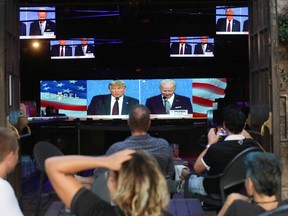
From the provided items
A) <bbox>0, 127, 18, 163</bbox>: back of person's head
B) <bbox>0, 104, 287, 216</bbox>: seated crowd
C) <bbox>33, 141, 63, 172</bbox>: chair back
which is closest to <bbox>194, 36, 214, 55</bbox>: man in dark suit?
<bbox>0, 104, 287, 216</bbox>: seated crowd

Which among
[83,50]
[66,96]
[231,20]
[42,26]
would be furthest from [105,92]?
[231,20]

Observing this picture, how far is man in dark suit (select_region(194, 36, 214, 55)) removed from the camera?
41.8ft

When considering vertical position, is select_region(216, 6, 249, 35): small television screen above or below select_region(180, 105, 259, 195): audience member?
above

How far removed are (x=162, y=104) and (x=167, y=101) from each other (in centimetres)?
20

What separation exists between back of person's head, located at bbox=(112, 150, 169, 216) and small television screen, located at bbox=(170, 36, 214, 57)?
36.4ft

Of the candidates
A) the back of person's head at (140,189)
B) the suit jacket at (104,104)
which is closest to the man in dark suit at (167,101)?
the suit jacket at (104,104)

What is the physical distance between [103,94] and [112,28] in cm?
253

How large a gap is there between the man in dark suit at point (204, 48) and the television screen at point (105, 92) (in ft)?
6.16

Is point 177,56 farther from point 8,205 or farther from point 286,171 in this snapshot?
point 8,205

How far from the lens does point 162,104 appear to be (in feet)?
45.8

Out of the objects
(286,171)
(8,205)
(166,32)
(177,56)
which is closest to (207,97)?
(177,56)

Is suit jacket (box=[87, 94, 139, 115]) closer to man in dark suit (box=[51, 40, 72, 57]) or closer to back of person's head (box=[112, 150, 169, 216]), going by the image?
man in dark suit (box=[51, 40, 72, 57])

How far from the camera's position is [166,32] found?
12500 mm

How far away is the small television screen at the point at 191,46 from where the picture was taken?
500 inches
